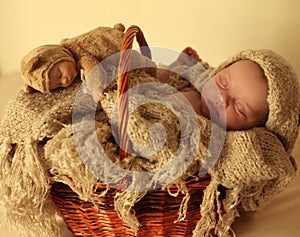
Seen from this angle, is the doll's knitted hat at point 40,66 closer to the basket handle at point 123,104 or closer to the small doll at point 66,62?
A: the small doll at point 66,62

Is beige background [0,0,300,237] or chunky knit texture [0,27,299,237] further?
beige background [0,0,300,237]

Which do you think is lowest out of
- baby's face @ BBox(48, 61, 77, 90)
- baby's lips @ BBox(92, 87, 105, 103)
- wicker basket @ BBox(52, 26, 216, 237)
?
wicker basket @ BBox(52, 26, 216, 237)

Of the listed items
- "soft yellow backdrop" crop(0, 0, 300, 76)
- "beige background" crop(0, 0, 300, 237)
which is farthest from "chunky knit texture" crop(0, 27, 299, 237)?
"soft yellow backdrop" crop(0, 0, 300, 76)

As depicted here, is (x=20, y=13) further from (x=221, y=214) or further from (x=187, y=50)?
(x=221, y=214)

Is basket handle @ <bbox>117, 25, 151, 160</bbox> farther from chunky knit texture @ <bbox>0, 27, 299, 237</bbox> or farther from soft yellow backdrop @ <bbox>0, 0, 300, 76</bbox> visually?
soft yellow backdrop @ <bbox>0, 0, 300, 76</bbox>

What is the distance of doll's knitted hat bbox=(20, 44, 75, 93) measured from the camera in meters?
0.86

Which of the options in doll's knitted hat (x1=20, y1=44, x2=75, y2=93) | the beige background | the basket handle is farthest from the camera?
the beige background

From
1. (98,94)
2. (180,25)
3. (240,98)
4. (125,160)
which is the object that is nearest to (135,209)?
(125,160)

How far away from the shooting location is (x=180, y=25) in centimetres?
147

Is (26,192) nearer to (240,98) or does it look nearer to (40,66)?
(40,66)

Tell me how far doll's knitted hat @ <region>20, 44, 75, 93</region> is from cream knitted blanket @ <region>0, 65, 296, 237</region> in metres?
0.03

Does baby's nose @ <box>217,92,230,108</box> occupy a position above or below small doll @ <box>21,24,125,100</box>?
below

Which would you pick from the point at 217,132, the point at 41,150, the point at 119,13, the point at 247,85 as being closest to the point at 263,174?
the point at 217,132

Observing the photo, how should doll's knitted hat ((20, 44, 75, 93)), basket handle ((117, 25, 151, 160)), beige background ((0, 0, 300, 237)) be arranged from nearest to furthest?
basket handle ((117, 25, 151, 160)) < doll's knitted hat ((20, 44, 75, 93)) < beige background ((0, 0, 300, 237))
